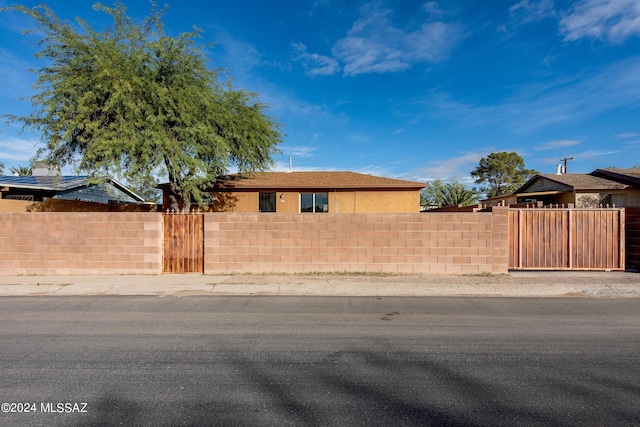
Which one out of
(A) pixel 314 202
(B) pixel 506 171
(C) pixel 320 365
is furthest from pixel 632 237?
(B) pixel 506 171

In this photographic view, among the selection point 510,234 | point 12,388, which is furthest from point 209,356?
point 510,234

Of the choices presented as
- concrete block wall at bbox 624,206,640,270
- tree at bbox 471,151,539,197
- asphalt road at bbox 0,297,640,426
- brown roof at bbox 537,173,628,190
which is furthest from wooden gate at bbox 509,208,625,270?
tree at bbox 471,151,539,197

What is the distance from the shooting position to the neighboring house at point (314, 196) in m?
16.0

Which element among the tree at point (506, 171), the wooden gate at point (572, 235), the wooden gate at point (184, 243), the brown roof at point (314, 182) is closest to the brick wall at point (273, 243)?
the wooden gate at point (184, 243)

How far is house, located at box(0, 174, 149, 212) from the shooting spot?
14312 millimetres

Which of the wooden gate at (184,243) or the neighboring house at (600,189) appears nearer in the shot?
the wooden gate at (184,243)

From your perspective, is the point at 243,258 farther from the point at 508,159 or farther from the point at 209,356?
the point at 508,159

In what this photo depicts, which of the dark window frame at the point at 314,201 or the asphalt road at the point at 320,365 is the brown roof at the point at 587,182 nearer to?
the dark window frame at the point at 314,201

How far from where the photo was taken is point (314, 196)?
53.6ft

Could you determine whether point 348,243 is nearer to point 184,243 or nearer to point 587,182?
point 184,243

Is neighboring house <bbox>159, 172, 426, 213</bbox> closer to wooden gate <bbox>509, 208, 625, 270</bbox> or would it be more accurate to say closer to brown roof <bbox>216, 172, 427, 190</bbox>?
brown roof <bbox>216, 172, 427, 190</bbox>

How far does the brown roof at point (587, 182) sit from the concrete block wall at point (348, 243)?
13.2m

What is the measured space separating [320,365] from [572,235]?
967cm

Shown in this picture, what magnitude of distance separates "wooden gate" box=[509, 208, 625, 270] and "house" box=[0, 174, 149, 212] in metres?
14.2
